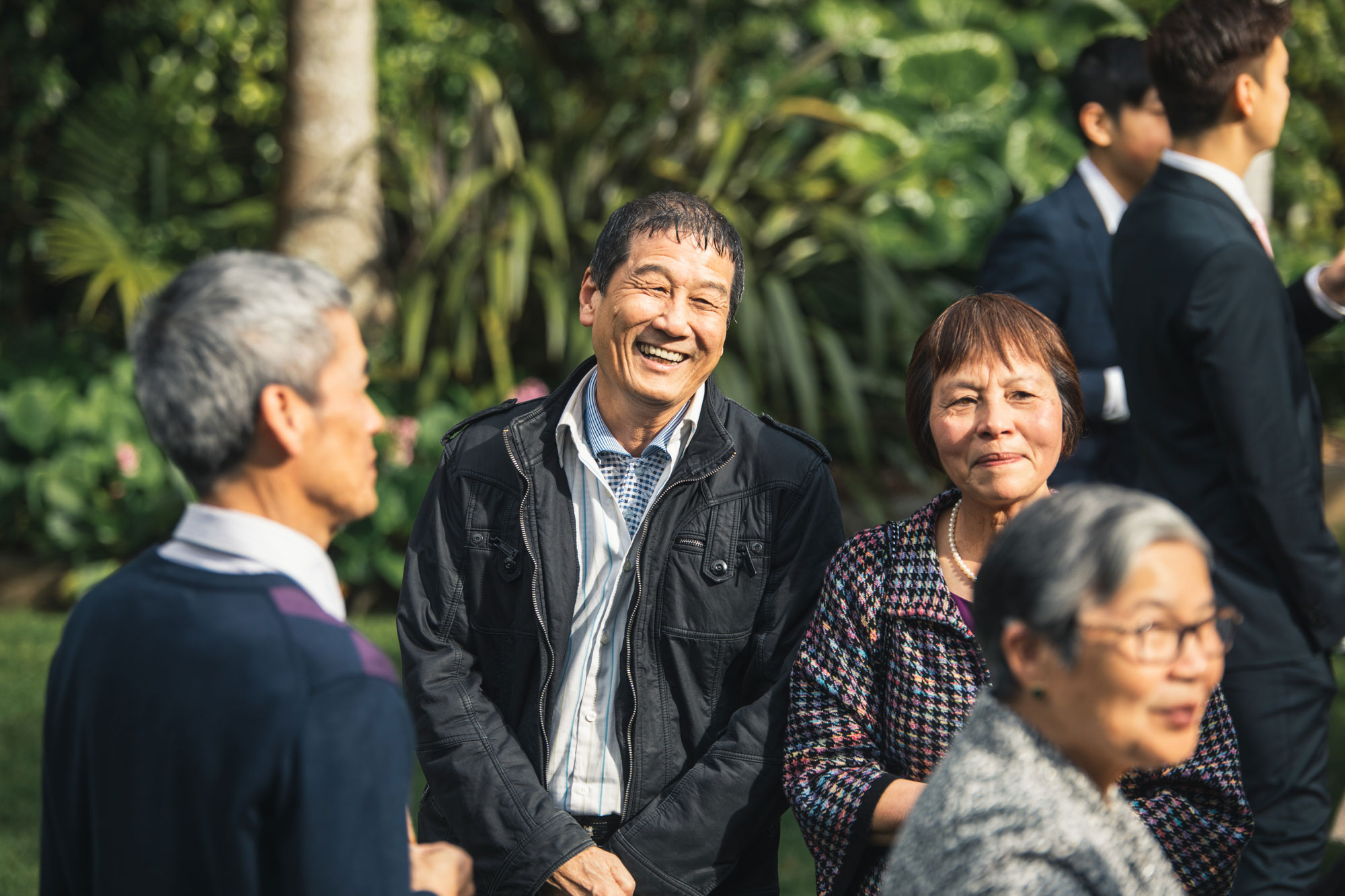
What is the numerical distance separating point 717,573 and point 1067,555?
0.94 meters

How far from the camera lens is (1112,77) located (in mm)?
3330

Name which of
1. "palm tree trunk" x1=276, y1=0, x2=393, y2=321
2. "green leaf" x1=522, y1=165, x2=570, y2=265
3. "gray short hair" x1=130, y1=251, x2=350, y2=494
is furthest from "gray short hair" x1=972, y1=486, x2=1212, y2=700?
"palm tree trunk" x1=276, y1=0, x2=393, y2=321

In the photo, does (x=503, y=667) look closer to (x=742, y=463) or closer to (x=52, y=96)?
(x=742, y=463)

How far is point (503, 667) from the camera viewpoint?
231 cm

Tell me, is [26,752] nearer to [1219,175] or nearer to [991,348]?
[991,348]

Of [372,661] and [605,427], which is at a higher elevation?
[605,427]

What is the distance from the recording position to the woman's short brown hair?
2.11 metres

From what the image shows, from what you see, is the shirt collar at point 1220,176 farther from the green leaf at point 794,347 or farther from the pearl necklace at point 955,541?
the green leaf at point 794,347

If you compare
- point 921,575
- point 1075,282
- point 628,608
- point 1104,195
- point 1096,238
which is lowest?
point 628,608

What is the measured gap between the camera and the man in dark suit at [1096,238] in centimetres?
312

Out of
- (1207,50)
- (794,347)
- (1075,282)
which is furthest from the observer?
(794,347)

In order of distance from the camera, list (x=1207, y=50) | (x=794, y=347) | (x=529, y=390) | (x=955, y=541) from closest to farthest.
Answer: (x=955, y=541)
(x=1207, y=50)
(x=529, y=390)
(x=794, y=347)

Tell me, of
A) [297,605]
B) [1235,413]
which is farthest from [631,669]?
[1235,413]

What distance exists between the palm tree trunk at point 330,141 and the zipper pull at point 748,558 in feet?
15.1
